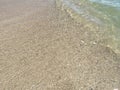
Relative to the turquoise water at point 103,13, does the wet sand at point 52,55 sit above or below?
below

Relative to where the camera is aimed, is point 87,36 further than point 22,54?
Yes

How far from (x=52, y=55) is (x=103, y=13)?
312cm

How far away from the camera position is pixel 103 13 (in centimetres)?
838

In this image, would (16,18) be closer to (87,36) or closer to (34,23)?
(34,23)

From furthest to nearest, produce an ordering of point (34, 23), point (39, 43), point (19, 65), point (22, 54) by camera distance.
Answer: point (34, 23), point (39, 43), point (22, 54), point (19, 65)

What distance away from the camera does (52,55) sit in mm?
6043

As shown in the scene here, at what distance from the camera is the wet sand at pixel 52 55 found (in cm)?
509

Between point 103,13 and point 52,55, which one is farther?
point 103,13

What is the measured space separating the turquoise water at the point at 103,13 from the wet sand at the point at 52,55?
16.8 inches

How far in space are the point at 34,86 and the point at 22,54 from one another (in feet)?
4.30

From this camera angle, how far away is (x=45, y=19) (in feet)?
26.3

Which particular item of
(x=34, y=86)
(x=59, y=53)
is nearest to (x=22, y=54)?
(x=59, y=53)

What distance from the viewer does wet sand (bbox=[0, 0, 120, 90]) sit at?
16.7 ft

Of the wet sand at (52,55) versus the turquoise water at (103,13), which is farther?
the turquoise water at (103,13)
